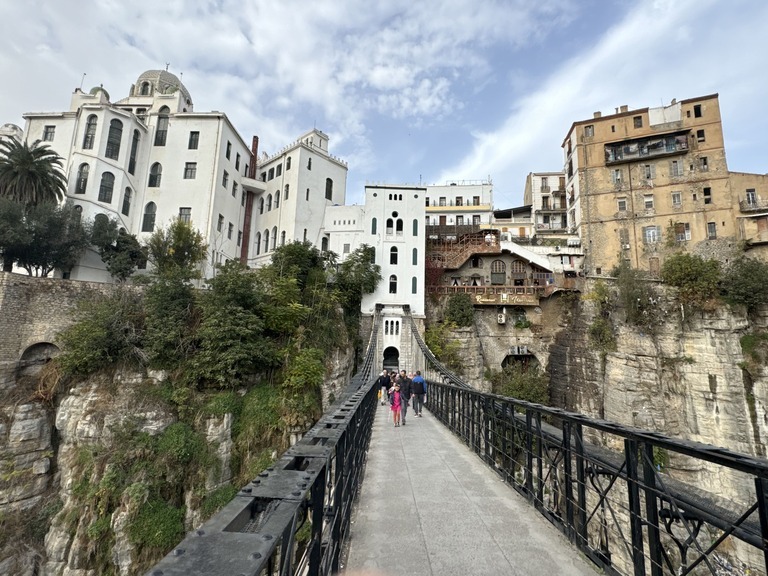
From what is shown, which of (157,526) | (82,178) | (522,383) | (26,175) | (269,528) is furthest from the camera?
(82,178)

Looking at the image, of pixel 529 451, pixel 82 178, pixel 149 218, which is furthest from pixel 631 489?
pixel 82 178

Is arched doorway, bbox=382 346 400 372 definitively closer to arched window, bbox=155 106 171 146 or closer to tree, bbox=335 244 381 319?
tree, bbox=335 244 381 319

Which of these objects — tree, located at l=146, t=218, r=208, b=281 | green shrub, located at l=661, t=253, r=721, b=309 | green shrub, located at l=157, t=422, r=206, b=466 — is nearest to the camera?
green shrub, located at l=157, t=422, r=206, b=466

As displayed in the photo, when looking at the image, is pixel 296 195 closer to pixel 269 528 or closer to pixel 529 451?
pixel 529 451

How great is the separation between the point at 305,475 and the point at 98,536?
15934 millimetres

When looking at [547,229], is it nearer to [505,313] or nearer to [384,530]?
[505,313]

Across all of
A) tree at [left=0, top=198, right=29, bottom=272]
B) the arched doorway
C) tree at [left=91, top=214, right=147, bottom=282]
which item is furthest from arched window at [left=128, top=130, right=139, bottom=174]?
the arched doorway

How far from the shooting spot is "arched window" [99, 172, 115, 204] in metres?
25.3

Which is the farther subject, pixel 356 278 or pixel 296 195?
pixel 296 195

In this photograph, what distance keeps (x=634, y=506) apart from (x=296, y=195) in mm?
31175

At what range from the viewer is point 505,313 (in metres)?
27.8

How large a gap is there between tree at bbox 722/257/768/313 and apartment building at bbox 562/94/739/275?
5754 millimetres

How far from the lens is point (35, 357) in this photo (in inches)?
720

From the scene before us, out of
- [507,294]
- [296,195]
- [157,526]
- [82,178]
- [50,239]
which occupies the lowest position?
[157,526]
